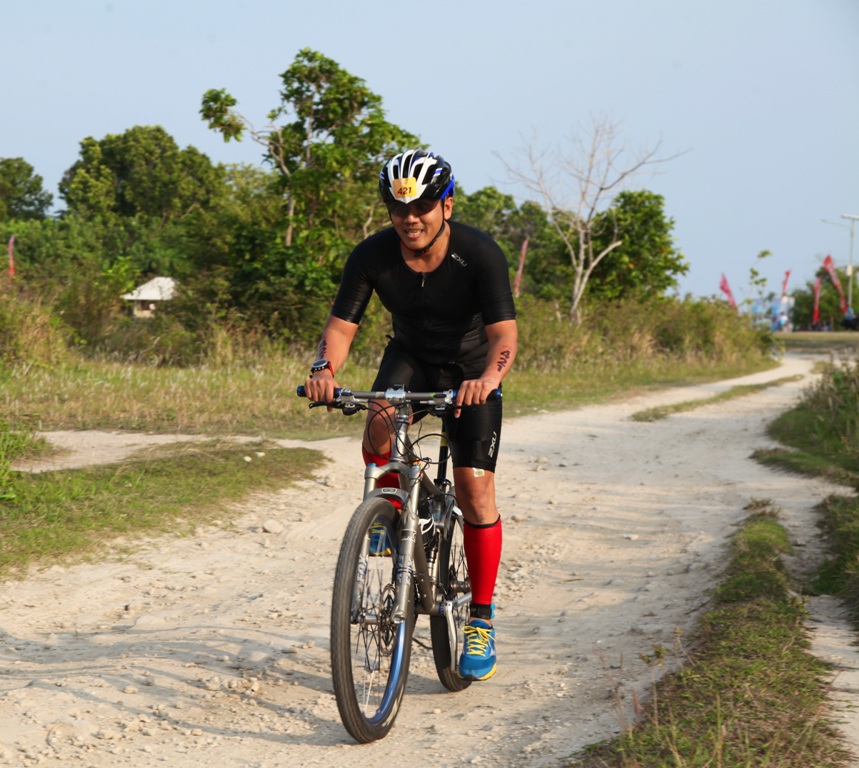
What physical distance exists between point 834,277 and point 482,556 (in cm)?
6324

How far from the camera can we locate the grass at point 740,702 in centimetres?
327

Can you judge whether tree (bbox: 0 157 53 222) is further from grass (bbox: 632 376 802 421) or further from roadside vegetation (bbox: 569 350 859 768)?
roadside vegetation (bbox: 569 350 859 768)

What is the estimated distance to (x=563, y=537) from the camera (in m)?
7.64

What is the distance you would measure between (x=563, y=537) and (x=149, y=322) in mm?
13060

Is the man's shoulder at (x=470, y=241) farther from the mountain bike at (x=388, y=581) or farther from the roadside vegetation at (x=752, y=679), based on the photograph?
the roadside vegetation at (x=752, y=679)

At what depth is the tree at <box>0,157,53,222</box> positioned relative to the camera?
57.3 m

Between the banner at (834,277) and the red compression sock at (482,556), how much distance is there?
60.8 metres

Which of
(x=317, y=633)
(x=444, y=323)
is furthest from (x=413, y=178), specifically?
(x=317, y=633)

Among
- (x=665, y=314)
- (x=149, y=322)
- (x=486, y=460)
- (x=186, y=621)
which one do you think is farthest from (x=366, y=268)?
(x=665, y=314)

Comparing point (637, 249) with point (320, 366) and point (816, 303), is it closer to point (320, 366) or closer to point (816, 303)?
point (320, 366)

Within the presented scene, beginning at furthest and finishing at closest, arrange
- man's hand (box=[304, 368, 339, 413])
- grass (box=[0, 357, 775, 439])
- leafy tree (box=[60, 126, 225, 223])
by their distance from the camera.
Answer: leafy tree (box=[60, 126, 225, 223])
grass (box=[0, 357, 775, 439])
man's hand (box=[304, 368, 339, 413])

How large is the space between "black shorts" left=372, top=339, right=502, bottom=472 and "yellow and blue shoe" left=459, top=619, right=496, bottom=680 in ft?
2.22

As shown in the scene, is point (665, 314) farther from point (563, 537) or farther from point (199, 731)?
point (199, 731)

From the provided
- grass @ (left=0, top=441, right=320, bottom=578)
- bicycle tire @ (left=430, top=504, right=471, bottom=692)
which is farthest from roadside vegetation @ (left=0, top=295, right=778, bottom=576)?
bicycle tire @ (left=430, top=504, right=471, bottom=692)
